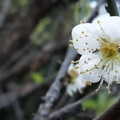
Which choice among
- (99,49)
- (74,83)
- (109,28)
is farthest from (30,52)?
(109,28)

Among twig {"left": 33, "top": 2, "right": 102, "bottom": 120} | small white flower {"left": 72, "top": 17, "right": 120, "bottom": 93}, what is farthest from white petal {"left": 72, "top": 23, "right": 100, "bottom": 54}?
twig {"left": 33, "top": 2, "right": 102, "bottom": 120}

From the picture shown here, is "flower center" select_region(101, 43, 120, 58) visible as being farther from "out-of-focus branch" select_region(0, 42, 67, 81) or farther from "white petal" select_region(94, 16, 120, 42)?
"out-of-focus branch" select_region(0, 42, 67, 81)

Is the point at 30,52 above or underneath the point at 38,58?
above

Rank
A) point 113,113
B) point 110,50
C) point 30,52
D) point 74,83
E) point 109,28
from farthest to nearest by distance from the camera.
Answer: point 30,52, point 74,83, point 110,50, point 109,28, point 113,113

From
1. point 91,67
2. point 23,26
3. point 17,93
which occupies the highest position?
point 23,26

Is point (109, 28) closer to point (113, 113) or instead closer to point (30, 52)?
point (113, 113)

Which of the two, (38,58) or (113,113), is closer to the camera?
(113,113)

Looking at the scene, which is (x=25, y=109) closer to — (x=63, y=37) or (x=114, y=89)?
(x=63, y=37)

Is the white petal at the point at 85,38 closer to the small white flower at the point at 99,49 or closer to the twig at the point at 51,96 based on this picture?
the small white flower at the point at 99,49
